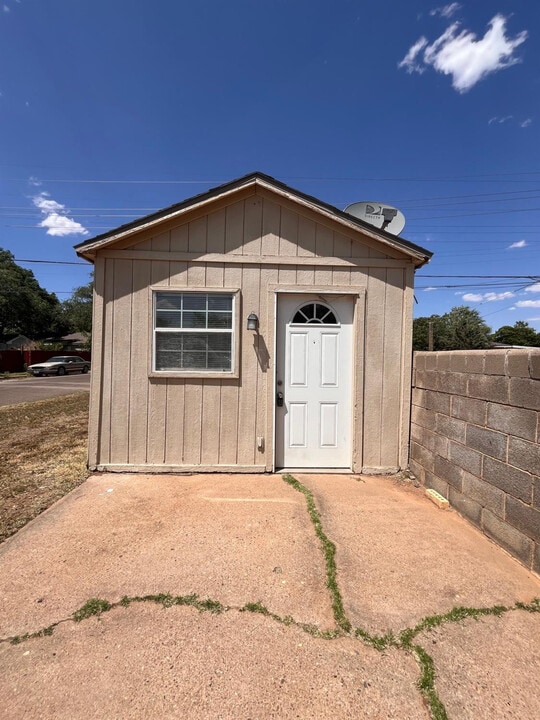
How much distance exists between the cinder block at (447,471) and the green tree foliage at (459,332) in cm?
3000

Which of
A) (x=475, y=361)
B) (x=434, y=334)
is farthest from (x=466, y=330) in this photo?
(x=475, y=361)

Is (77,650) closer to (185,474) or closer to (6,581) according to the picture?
(6,581)

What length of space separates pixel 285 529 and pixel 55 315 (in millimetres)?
50654

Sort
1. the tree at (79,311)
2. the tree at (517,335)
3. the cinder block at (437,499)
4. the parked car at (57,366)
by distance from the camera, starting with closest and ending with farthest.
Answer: the cinder block at (437,499), the parked car at (57,366), the tree at (79,311), the tree at (517,335)

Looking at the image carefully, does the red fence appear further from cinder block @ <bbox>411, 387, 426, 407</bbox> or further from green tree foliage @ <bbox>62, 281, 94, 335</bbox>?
cinder block @ <bbox>411, 387, 426, 407</bbox>

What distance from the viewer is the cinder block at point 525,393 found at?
2.57 meters

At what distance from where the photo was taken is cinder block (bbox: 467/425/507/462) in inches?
114

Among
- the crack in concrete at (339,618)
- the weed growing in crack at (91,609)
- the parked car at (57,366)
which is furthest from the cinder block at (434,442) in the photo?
the parked car at (57,366)

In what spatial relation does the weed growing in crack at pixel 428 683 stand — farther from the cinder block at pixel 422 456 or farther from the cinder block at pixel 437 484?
the cinder block at pixel 422 456

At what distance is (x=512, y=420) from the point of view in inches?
110

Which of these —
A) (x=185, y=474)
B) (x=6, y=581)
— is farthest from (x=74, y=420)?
(x=6, y=581)

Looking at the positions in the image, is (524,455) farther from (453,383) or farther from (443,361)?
(443,361)

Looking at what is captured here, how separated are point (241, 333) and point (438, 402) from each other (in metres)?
2.45

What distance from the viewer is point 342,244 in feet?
14.6
